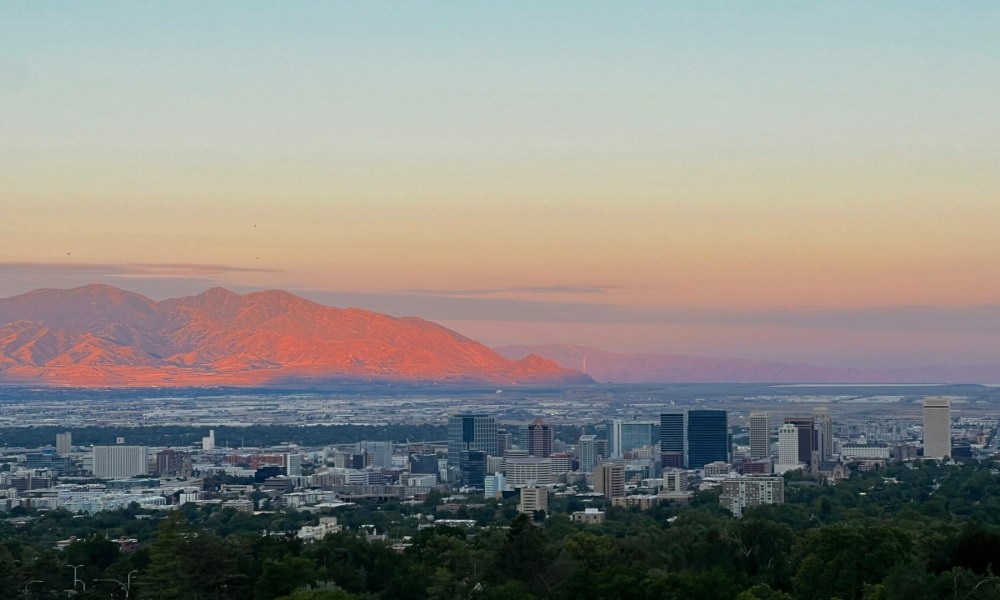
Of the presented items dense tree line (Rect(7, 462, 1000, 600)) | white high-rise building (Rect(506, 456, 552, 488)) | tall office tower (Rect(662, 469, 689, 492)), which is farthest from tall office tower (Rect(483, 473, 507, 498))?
dense tree line (Rect(7, 462, 1000, 600))

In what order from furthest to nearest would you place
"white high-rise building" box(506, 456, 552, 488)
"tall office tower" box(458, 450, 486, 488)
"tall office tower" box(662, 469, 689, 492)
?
"tall office tower" box(458, 450, 486, 488)
"white high-rise building" box(506, 456, 552, 488)
"tall office tower" box(662, 469, 689, 492)

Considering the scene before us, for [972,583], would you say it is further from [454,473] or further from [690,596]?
[454,473]

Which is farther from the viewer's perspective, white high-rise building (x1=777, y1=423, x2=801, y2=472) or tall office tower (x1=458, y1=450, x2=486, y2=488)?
white high-rise building (x1=777, y1=423, x2=801, y2=472)

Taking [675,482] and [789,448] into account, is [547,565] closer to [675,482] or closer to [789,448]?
[675,482]

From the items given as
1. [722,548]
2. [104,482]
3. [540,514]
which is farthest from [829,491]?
[104,482]

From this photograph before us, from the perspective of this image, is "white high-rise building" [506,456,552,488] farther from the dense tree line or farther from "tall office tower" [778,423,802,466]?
the dense tree line

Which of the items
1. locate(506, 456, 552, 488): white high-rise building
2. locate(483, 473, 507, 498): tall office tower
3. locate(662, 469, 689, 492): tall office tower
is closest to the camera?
locate(662, 469, 689, 492): tall office tower

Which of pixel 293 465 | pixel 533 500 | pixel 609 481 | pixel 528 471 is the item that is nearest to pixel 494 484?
Result: pixel 609 481
